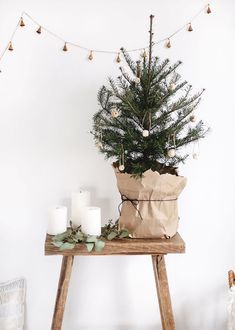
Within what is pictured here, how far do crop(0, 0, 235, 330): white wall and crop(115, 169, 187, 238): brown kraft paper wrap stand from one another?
306mm

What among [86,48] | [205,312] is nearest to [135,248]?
[205,312]

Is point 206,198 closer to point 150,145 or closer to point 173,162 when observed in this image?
point 173,162

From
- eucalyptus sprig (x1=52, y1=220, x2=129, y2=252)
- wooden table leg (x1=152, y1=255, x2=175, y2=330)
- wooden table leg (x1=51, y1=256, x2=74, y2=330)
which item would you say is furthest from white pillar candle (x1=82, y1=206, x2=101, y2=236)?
wooden table leg (x1=152, y1=255, x2=175, y2=330)

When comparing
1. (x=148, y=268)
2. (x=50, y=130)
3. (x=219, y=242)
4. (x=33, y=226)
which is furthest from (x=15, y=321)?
(x=219, y=242)

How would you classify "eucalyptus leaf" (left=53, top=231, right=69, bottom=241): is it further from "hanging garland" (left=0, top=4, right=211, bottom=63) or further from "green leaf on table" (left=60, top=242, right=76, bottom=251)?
"hanging garland" (left=0, top=4, right=211, bottom=63)

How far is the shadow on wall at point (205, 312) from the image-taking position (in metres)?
1.85

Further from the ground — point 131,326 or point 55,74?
point 55,74

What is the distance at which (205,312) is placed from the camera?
186cm

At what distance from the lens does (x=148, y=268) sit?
1.83 metres

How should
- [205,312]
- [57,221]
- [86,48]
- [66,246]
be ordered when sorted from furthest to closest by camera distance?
[205,312]
[86,48]
[57,221]
[66,246]

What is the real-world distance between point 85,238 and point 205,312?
74cm

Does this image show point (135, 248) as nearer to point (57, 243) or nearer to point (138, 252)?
point (138, 252)

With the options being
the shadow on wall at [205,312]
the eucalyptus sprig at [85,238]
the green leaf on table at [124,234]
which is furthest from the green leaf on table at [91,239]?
the shadow on wall at [205,312]

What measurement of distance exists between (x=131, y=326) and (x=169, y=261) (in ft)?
1.12
